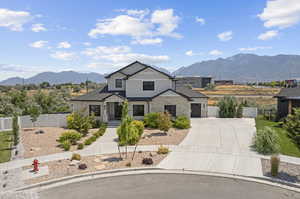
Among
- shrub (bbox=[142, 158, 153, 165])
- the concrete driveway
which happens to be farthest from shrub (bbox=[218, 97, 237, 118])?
shrub (bbox=[142, 158, 153, 165])

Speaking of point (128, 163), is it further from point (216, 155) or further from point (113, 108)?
point (113, 108)

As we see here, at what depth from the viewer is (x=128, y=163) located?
41.0 feet

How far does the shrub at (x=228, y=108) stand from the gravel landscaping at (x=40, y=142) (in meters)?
17.8

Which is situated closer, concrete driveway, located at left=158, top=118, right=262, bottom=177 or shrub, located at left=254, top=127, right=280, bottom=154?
concrete driveway, located at left=158, top=118, right=262, bottom=177

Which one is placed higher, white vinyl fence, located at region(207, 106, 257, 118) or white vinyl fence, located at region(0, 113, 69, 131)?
white vinyl fence, located at region(207, 106, 257, 118)

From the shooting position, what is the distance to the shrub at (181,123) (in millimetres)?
22109

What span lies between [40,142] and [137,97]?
1221 cm

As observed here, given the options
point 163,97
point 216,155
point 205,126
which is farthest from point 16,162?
point 205,126

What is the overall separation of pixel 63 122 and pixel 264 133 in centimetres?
2036

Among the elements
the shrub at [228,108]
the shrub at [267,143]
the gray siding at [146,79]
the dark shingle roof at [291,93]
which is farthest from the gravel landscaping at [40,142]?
the dark shingle roof at [291,93]

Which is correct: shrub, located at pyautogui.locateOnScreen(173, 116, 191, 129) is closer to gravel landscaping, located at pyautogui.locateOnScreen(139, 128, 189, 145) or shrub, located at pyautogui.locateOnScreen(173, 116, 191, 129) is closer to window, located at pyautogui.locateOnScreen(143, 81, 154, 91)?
gravel landscaping, located at pyautogui.locateOnScreen(139, 128, 189, 145)

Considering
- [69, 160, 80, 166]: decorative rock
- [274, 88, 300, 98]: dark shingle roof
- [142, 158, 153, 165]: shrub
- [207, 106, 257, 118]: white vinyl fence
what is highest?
[274, 88, 300, 98]: dark shingle roof

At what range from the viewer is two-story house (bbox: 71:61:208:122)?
24.8 metres

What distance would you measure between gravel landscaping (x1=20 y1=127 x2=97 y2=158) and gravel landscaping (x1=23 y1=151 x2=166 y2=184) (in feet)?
8.59
